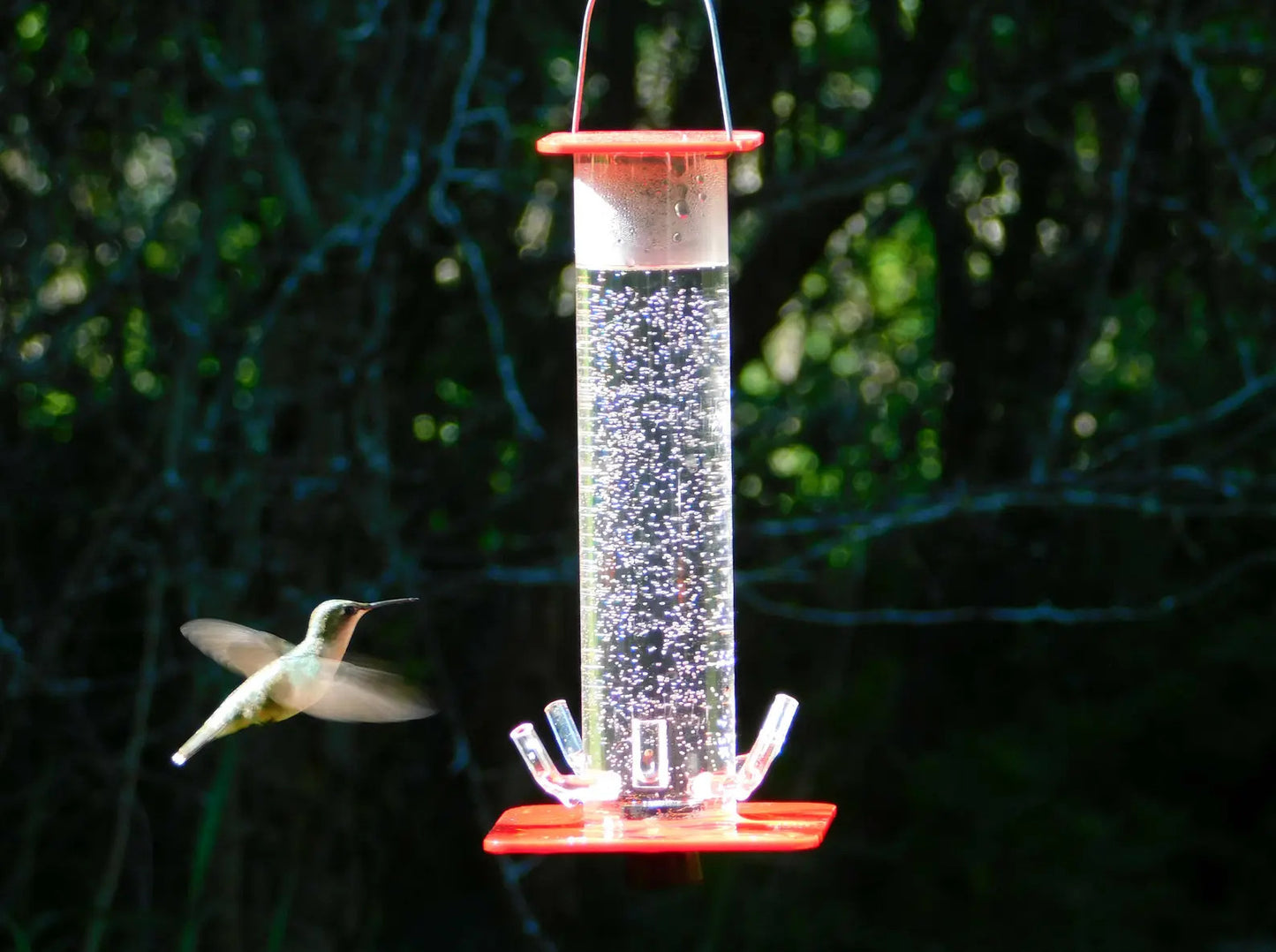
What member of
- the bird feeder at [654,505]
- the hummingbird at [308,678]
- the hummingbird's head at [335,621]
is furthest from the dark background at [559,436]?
the bird feeder at [654,505]

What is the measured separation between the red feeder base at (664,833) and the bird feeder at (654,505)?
0.08ft

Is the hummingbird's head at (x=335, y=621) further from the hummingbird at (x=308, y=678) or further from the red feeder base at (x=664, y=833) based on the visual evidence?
the red feeder base at (x=664, y=833)

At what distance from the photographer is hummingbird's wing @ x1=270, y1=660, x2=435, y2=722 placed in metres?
1.94

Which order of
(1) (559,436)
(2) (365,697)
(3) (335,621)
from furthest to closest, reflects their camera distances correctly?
(1) (559,436), (3) (335,621), (2) (365,697)

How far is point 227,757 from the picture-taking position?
391cm

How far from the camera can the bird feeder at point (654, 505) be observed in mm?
2062

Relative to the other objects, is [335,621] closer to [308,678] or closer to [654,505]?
[308,678]

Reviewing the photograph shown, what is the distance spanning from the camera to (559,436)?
388cm

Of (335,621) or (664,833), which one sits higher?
(335,621)

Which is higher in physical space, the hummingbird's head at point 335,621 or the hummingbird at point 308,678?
the hummingbird's head at point 335,621

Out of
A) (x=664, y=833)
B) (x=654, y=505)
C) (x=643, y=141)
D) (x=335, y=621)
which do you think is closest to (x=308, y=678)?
(x=335, y=621)

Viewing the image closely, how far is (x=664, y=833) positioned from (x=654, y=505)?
0.44 m

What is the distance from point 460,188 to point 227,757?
137cm

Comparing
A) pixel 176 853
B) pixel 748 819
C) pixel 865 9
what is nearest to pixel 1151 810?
pixel 865 9
